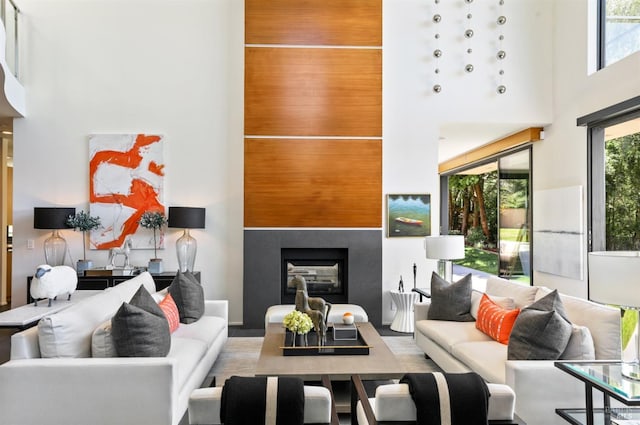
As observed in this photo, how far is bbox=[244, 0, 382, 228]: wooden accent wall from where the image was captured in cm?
582

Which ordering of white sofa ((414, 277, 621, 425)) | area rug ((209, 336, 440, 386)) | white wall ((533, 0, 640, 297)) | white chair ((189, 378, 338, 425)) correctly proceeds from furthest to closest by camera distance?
white wall ((533, 0, 640, 297)), area rug ((209, 336, 440, 386)), white sofa ((414, 277, 621, 425)), white chair ((189, 378, 338, 425))

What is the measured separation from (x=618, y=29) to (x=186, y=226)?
5.31 m

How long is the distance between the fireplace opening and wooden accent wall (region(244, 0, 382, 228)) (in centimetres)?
42

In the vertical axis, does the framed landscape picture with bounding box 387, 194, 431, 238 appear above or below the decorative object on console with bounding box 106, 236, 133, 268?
above

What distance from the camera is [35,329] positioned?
109 inches

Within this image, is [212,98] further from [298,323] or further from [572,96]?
[572,96]

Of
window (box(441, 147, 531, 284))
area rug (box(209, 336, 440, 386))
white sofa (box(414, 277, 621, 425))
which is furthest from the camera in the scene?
window (box(441, 147, 531, 284))

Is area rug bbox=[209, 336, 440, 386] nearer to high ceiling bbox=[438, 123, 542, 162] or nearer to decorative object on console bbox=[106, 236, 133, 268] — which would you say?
decorative object on console bbox=[106, 236, 133, 268]

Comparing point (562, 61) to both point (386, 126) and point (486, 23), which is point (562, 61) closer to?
point (486, 23)

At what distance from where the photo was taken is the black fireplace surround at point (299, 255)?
5805 millimetres

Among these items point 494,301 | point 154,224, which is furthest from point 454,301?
point 154,224

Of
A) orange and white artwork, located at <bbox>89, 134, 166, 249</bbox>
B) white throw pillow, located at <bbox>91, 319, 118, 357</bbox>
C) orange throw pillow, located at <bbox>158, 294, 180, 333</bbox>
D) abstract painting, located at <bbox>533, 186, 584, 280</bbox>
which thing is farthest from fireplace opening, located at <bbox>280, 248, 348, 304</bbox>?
white throw pillow, located at <bbox>91, 319, 118, 357</bbox>

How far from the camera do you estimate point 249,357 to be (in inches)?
179

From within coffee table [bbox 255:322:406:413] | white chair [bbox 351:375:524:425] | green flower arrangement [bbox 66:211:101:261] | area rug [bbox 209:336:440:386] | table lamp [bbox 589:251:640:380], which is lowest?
area rug [bbox 209:336:440:386]
